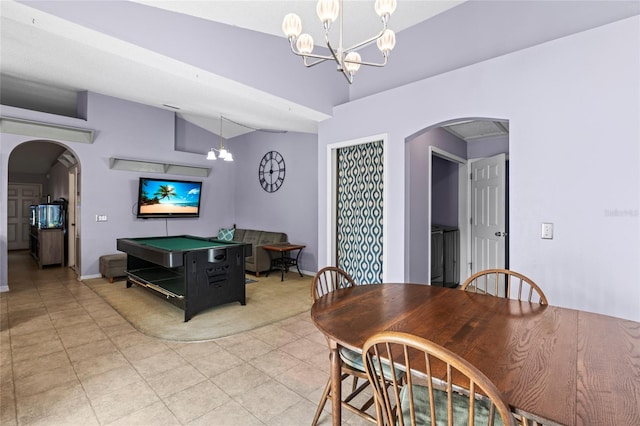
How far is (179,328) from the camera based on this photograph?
10.7 feet

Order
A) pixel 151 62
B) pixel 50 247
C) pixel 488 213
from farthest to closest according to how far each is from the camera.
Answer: pixel 50 247, pixel 488 213, pixel 151 62

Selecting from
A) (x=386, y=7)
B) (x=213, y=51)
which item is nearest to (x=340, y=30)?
(x=386, y=7)

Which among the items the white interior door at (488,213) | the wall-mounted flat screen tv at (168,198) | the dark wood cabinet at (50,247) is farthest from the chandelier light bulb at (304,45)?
the dark wood cabinet at (50,247)

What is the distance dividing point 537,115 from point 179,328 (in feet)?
12.7

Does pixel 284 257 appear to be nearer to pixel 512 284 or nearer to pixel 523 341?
pixel 512 284

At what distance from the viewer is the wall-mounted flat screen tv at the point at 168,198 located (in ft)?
19.6

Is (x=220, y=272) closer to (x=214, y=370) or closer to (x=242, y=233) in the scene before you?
(x=214, y=370)

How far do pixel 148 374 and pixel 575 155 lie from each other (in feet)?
11.9

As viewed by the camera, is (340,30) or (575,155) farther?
(575,155)

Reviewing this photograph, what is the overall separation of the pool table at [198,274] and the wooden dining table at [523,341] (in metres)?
2.14

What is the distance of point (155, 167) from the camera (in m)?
6.02

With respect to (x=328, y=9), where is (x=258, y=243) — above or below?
below

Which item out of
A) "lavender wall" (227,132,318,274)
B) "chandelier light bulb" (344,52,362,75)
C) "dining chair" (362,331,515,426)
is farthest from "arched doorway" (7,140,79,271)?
"dining chair" (362,331,515,426)

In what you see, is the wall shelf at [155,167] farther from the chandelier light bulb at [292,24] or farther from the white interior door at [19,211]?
the white interior door at [19,211]
